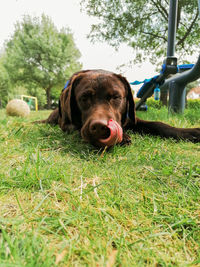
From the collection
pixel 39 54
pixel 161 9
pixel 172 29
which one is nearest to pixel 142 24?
pixel 161 9

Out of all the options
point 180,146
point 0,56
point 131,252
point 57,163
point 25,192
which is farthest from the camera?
point 0,56

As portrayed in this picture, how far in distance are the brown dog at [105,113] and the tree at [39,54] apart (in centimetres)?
2743

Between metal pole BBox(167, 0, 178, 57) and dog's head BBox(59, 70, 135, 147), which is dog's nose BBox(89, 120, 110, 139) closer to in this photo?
dog's head BBox(59, 70, 135, 147)

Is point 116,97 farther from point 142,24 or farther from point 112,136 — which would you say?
point 142,24

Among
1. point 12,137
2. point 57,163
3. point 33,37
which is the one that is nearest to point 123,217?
point 57,163

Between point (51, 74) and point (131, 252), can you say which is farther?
point (51, 74)

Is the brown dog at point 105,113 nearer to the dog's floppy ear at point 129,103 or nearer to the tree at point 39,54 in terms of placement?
the dog's floppy ear at point 129,103

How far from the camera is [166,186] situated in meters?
1.15

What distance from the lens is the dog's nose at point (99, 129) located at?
1.76m

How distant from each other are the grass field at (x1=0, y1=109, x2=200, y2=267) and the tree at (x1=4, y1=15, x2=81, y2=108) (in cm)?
2889

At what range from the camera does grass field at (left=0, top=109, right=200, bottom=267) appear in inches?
25.0

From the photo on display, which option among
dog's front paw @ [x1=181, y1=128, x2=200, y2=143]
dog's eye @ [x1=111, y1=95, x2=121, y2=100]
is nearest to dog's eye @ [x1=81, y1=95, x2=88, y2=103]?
dog's eye @ [x1=111, y1=95, x2=121, y2=100]

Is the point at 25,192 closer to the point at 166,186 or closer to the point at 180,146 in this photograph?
the point at 166,186

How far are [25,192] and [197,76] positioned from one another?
3.76 metres
